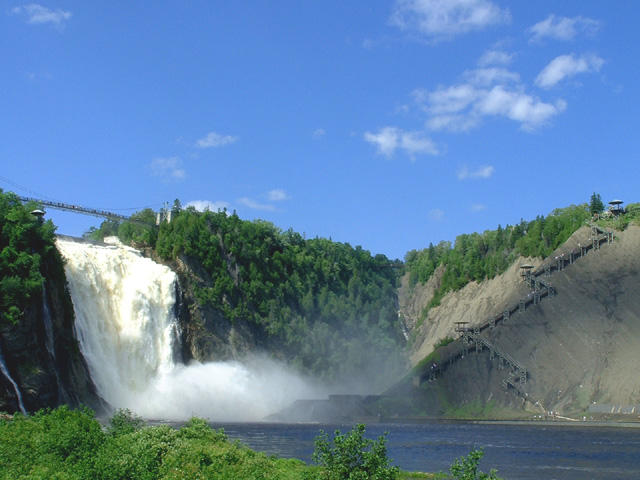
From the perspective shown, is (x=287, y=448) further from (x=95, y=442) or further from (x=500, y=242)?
(x=500, y=242)

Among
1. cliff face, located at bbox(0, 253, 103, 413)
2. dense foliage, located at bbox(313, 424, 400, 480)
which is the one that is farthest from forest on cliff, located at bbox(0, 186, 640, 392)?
dense foliage, located at bbox(313, 424, 400, 480)

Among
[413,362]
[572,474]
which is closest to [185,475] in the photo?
[572,474]

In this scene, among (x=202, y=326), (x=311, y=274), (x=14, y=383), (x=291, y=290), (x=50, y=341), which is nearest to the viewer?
(x=14, y=383)

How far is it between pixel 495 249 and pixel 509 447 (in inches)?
3179

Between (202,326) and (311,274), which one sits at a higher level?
(311,274)

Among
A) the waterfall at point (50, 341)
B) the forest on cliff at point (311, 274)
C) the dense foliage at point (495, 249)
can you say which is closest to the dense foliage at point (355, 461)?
the waterfall at point (50, 341)

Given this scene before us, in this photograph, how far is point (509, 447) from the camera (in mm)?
61844

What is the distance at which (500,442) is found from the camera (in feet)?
218

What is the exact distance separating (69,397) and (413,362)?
225 ft

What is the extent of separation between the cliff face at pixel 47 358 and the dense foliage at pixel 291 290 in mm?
32817

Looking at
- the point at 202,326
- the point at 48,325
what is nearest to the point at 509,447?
the point at 48,325

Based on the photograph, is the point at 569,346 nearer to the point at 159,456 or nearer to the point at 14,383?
the point at 14,383

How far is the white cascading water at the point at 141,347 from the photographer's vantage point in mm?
91188

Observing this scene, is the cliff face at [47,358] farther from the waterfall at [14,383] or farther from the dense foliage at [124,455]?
the dense foliage at [124,455]
